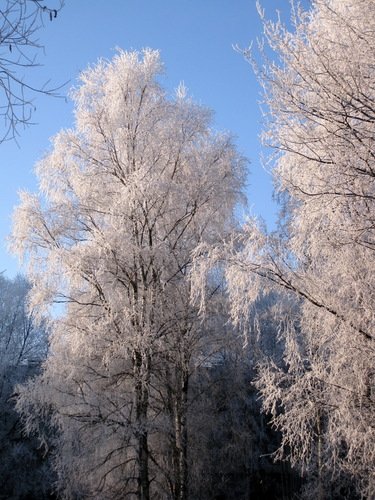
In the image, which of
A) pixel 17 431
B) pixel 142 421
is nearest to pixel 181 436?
pixel 142 421

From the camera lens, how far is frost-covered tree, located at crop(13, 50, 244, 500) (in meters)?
8.34

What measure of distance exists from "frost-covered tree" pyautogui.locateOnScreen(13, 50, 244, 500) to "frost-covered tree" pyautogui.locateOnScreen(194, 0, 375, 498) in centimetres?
331

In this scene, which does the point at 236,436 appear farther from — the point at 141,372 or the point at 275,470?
the point at 275,470

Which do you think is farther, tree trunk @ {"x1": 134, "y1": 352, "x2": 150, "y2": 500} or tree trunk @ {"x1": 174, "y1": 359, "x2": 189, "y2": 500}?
tree trunk @ {"x1": 174, "y1": 359, "x2": 189, "y2": 500}

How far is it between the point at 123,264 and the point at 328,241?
4725 mm

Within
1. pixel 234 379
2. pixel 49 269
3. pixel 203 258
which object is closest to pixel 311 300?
pixel 203 258

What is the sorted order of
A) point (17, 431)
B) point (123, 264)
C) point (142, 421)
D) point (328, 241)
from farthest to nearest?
1. point (17, 431)
2. point (123, 264)
3. point (142, 421)
4. point (328, 241)

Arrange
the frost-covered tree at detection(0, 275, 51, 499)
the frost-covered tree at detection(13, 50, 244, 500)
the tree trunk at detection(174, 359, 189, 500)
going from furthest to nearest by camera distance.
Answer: the frost-covered tree at detection(0, 275, 51, 499) < the tree trunk at detection(174, 359, 189, 500) < the frost-covered tree at detection(13, 50, 244, 500)

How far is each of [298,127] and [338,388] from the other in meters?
2.54

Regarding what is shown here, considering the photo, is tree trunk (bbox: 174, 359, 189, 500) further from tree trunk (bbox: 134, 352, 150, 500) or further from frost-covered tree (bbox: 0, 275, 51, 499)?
frost-covered tree (bbox: 0, 275, 51, 499)

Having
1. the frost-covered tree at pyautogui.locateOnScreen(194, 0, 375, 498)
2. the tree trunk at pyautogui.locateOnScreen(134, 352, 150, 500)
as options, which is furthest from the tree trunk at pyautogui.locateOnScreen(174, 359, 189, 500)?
the frost-covered tree at pyautogui.locateOnScreen(194, 0, 375, 498)

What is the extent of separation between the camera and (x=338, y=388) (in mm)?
4953

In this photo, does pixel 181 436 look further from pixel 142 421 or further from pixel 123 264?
pixel 123 264

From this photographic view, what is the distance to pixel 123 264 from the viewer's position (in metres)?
8.81
